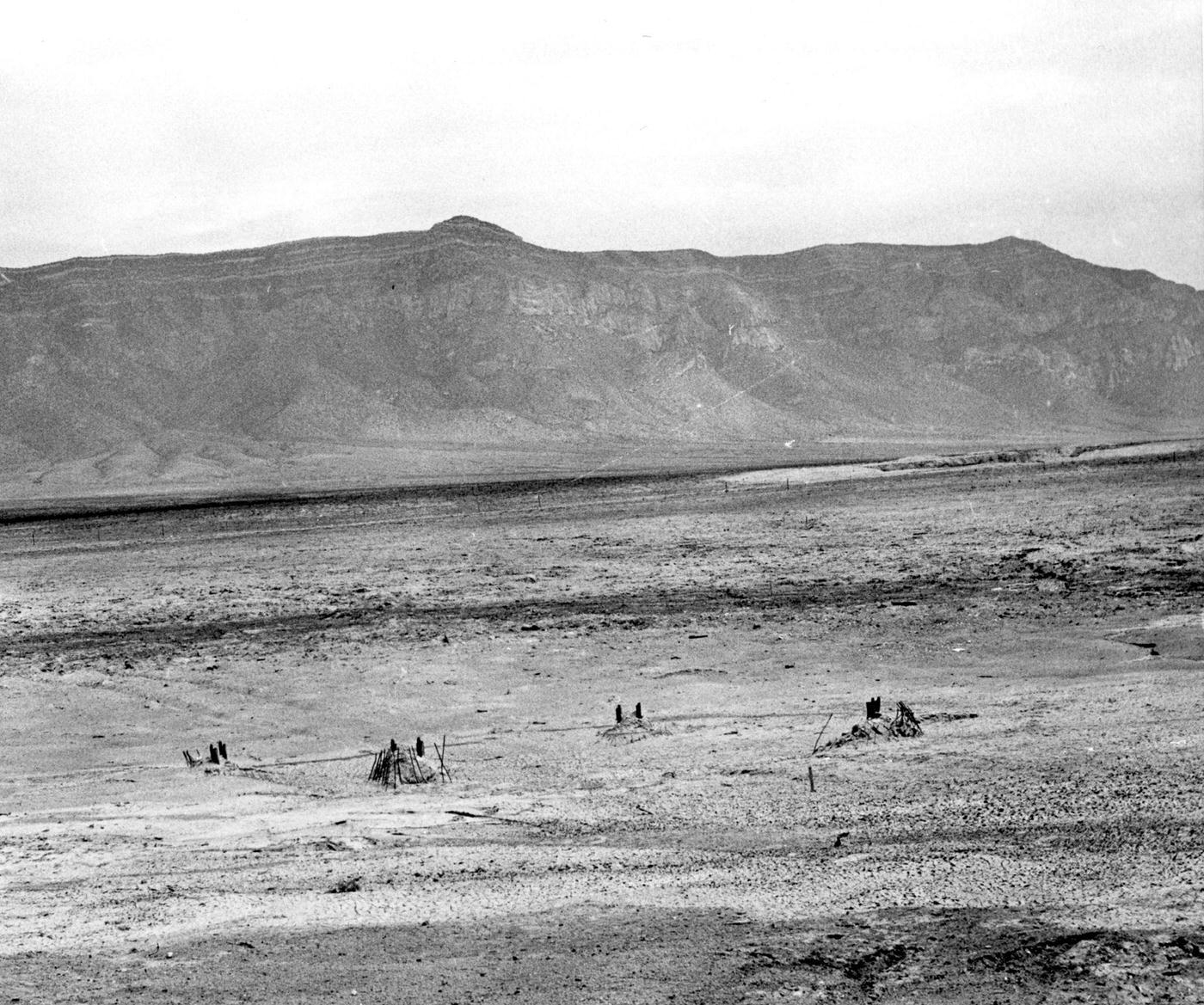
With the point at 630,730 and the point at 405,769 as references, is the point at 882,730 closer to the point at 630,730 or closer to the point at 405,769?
the point at 630,730

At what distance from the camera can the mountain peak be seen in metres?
137

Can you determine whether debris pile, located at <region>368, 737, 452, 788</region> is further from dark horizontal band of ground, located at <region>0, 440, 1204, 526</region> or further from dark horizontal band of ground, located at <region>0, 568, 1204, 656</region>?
dark horizontal band of ground, located at <region>0, 440, 1204, 526</region>

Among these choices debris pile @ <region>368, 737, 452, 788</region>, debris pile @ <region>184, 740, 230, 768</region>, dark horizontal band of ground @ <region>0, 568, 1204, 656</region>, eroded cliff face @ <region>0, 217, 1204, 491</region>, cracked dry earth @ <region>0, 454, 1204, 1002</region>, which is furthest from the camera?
eroded cliff face @ <region>0, 217, 1204, 491</region>

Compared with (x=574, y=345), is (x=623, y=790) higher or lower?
lower

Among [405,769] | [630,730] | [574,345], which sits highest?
[574,345]

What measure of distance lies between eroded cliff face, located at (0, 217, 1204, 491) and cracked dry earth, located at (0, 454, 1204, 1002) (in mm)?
76339

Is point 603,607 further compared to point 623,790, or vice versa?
point 603,607

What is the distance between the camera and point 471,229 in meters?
138

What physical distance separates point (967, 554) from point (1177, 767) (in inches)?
599

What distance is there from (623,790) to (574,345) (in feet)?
373

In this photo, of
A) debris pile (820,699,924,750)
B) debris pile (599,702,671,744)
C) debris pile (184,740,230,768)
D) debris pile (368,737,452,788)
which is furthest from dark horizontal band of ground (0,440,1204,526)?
debris pile (820,699,924,750)

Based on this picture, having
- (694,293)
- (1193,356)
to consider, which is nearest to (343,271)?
(694,293)

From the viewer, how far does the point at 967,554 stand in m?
23.9

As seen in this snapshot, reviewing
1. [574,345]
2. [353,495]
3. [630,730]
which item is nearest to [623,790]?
[630,730]
